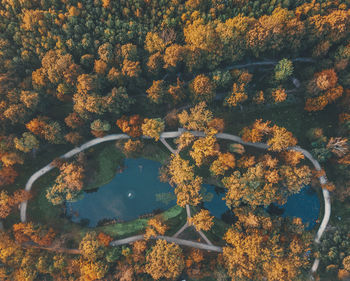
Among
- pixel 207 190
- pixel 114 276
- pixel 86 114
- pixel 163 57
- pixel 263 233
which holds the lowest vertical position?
pixel 114 276

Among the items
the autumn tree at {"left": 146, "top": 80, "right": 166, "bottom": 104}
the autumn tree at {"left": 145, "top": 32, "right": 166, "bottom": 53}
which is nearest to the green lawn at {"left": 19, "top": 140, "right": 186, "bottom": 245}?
the autumn tree at {"left": 146, "top": 80, "right": 166, "bottom": 104}


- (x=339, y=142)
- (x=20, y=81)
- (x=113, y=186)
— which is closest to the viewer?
(x=339, y=142)

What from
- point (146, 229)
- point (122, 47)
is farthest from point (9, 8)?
point (146, 229)

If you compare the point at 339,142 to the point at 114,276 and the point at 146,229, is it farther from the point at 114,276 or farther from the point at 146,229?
the point at 114,276

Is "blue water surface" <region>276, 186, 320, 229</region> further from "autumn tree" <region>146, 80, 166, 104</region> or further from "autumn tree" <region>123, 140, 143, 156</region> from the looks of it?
"autumn tree" <region>146, 80, 166, 104</region>

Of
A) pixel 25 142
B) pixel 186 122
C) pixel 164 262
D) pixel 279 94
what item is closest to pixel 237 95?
pixel 279 94

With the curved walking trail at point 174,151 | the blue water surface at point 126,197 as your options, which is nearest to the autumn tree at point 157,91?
the curved walking trail at point 174,151
